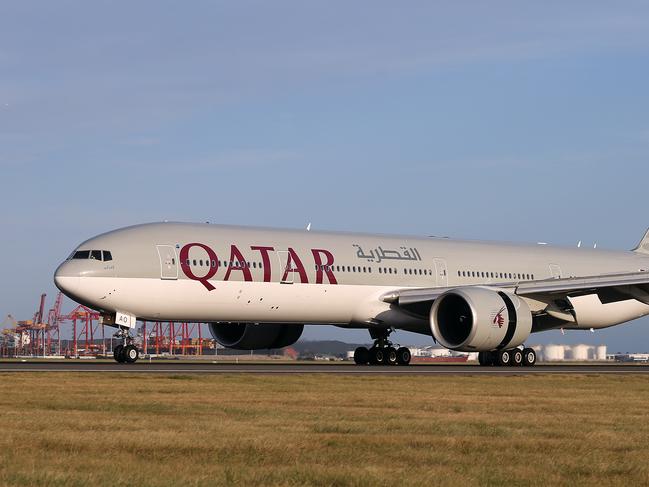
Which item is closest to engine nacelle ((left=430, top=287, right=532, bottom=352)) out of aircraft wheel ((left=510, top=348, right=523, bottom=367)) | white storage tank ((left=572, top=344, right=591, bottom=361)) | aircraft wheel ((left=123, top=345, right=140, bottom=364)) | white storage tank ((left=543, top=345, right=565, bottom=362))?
aircraft wheel ((left=510, top=348, right=523, bottom=367))

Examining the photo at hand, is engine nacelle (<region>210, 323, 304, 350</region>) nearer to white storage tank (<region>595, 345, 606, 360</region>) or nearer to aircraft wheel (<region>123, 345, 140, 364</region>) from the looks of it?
aircraft wheel (<region>123, 345, 140, 364</region>)

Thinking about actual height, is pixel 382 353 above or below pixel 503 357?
above

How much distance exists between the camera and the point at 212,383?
23.2m

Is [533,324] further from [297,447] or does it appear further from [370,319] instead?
[297,447]

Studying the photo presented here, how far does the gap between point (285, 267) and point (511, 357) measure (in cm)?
861

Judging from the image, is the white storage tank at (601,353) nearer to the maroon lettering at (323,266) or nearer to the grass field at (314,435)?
the maroon lettering at (323,266)

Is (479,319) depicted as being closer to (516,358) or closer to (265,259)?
(516,358)

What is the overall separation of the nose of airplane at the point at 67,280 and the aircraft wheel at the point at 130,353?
237cm

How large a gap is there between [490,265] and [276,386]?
2090 centimetres

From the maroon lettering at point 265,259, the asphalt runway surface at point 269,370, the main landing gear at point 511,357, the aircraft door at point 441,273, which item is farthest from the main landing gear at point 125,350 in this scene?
the main landing gear at point 511,357

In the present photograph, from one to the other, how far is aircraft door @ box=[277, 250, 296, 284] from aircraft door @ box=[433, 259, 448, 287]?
21.8 ft

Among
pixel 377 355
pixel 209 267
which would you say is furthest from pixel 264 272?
pixel 377 355

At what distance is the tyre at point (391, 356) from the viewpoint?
40250mm

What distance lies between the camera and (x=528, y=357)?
1513 inches
